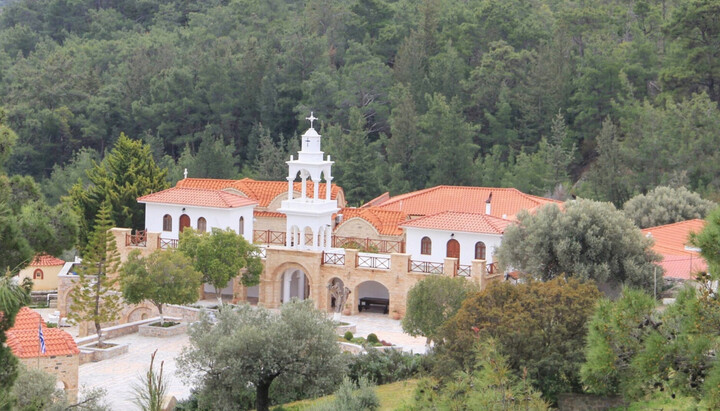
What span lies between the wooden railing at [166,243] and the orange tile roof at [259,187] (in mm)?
4638

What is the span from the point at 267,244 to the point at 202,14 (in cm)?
4783

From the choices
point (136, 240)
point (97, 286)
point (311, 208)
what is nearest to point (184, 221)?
point (136, 240)

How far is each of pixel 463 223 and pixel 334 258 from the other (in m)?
4.55

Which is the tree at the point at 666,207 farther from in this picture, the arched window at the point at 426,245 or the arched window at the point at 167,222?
the arched window at the point at 167,222

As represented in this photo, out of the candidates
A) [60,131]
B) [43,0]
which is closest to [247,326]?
[60,131]

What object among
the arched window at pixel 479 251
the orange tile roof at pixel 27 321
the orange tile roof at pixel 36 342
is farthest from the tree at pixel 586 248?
the orange tile roof at pixel 27 321

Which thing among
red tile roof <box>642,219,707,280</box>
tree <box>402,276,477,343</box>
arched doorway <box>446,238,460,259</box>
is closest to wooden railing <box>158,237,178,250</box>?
arched doorway <box>446,238,460,259</box>

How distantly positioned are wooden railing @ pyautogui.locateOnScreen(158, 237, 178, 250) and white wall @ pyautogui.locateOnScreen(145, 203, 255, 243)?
0.31 metres

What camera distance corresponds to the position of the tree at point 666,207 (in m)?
47.5

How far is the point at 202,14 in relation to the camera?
296ft

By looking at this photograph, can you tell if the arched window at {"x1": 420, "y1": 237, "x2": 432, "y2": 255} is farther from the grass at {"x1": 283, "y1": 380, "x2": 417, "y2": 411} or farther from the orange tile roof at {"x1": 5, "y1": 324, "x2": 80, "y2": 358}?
the orange tile roof at {"x1": 5, "y1": 324, "x2": 80, "y2": 358}

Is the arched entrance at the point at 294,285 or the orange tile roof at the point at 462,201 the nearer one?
the arched entrance at the point at 294,285

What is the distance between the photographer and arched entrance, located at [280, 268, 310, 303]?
1710 inches

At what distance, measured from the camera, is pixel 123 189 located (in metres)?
51.3
